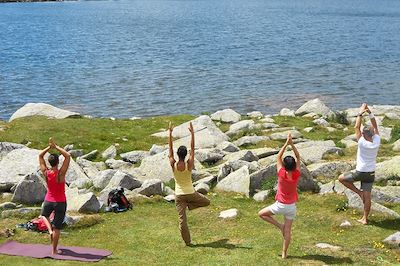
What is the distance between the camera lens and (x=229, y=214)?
849 inches

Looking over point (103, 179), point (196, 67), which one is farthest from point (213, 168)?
point (196, 67)

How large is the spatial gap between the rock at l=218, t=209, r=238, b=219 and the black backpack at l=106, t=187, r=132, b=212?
3.80 m

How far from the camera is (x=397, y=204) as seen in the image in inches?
871

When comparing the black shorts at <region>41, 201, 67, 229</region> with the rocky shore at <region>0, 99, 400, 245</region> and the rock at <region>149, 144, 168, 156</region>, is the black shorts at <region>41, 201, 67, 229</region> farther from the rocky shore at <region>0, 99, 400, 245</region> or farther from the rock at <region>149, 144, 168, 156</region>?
the rock at <region>149, 144, 168, 156</region>

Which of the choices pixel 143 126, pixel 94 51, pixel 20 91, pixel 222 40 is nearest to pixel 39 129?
pixel 143 126

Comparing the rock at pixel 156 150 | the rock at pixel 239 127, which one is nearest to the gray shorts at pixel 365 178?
the rock at pixel 156 150

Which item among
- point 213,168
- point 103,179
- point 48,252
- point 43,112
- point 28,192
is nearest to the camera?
point 48,252

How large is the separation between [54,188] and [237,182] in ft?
33.1

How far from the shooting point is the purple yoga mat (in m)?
17.0

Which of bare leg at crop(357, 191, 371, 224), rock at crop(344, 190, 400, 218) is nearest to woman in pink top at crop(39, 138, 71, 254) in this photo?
bare leg at crop(357, 191, 371, 224)

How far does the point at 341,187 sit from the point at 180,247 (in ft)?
27.6

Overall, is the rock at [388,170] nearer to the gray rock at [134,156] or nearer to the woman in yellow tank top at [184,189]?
the woman in yellow tank top at [184,189]

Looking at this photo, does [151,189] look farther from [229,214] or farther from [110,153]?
[110,153]

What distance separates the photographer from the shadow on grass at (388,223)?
63.5 ft
